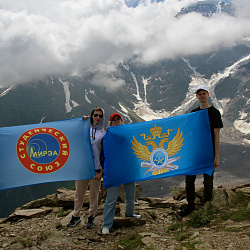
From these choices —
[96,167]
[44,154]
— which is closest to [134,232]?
[96,167]

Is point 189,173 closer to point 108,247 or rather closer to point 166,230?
point 166,230

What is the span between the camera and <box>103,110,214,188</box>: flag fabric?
7559 millimetres

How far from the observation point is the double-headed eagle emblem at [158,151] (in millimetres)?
7773

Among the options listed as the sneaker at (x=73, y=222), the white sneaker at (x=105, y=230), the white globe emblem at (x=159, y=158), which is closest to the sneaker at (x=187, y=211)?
the white globe emblem at (x=159, y=158)

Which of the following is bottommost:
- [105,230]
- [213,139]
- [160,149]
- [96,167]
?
[105,230]

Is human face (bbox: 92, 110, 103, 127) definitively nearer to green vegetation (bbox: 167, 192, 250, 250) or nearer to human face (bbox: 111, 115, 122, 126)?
human face (bbox: 111, 115, 122, 126)

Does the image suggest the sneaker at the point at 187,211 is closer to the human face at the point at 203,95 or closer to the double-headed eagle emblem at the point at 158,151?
the double-headed eagle emblem at the point at 158,151

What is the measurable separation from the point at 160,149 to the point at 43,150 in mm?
4214

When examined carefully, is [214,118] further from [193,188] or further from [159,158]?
[193,188]

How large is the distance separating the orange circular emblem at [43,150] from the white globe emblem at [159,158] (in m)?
3.07

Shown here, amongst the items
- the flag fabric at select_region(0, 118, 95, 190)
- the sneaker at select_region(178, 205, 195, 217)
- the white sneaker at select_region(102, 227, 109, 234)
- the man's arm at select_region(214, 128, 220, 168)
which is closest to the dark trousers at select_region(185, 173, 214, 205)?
the sneaker at select_region(178, 205, 195, 217)

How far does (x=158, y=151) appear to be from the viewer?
789 cm

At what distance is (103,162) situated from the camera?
746 centimetres

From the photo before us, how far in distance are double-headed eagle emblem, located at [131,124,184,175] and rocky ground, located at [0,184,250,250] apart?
1.87m
